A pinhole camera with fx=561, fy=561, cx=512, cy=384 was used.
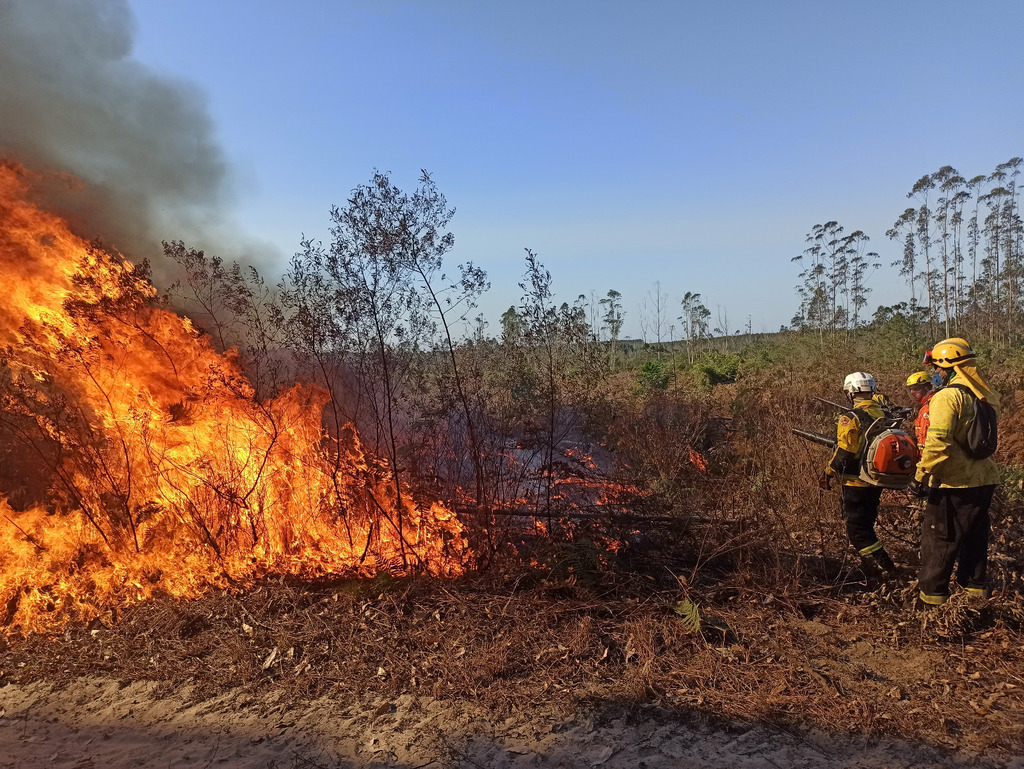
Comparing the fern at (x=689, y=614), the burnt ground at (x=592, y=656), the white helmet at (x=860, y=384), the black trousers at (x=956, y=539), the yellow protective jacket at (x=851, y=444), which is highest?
the white helmet at (x=860, y=384)

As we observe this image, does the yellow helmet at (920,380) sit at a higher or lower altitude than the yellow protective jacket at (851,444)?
higher

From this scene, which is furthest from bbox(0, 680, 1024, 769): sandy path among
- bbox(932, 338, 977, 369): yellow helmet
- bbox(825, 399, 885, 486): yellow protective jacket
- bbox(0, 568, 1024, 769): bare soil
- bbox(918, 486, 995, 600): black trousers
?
bbox(932, 338, 977, 369): yellow helmet

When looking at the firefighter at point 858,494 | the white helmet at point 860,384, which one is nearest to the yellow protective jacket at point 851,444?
the firefighter at point 858,494

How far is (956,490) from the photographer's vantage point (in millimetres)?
4207

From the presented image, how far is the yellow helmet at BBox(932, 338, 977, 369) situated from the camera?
→ 14.2 ft

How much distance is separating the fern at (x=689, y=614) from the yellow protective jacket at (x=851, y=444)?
6.12 feet

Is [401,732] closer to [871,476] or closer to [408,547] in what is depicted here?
[408,547]

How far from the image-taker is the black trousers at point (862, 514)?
5.00 meters

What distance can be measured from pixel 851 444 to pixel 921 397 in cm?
80

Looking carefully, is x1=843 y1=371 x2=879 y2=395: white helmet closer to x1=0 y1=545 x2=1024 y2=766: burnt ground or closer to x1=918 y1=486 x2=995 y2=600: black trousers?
x1=918 y1=486 x2=995 y2=600: black trousers

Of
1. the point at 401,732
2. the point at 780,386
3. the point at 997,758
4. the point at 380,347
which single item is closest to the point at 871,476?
the point at 997,758

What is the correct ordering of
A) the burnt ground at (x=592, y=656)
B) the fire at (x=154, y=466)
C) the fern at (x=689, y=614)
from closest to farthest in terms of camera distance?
the burnt ground at (x=592, y=656) → the fern at (x=689, y=614) → the fire at (x=154, y=466)

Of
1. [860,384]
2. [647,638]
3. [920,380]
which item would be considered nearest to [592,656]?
[647,638]

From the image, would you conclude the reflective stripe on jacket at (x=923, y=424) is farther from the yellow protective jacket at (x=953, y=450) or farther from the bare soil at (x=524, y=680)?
the bare soil at (x=524, y=680)
